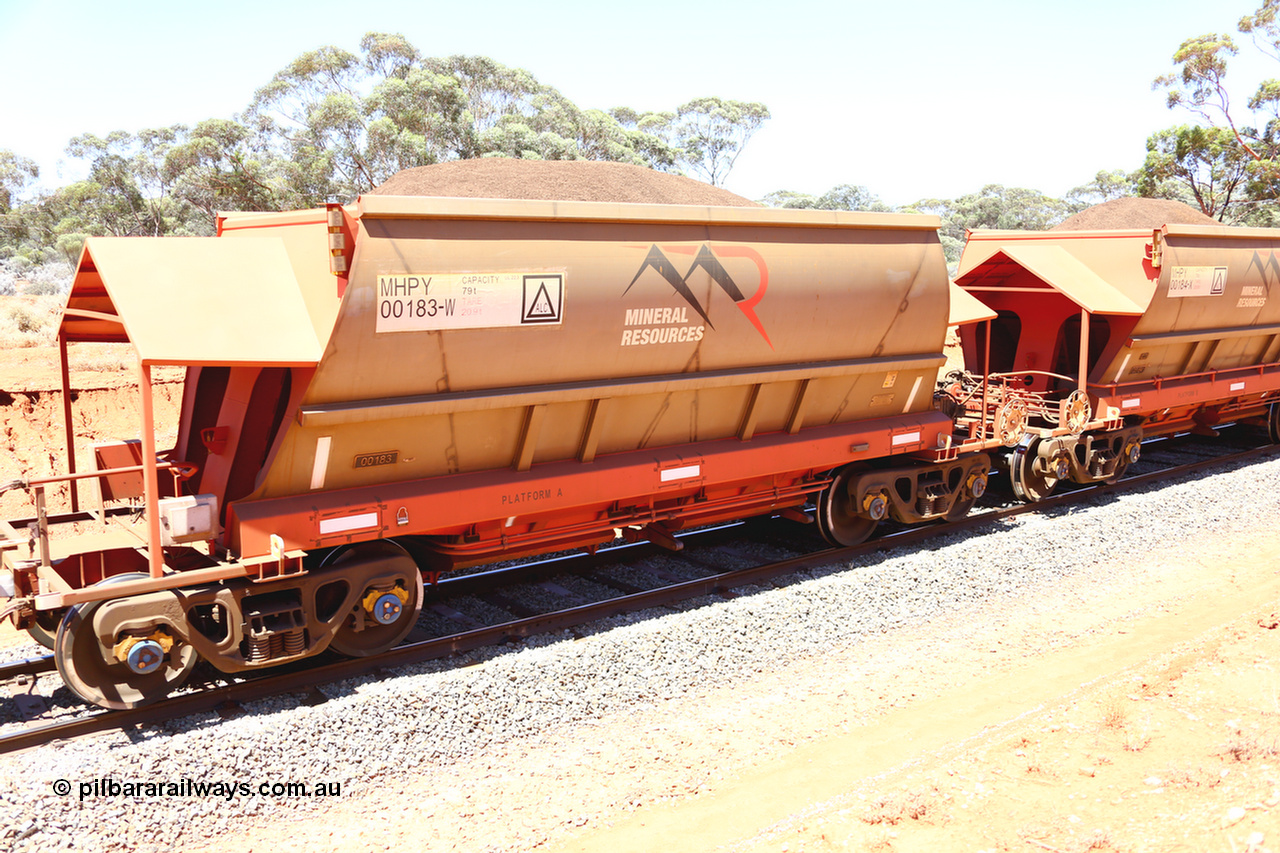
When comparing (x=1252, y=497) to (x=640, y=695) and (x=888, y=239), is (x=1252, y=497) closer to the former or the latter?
(x=888, y=239)

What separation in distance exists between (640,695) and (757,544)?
13.3 ft

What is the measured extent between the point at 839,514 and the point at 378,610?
18.2 feet

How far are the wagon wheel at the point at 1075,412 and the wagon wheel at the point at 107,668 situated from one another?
1068 cm

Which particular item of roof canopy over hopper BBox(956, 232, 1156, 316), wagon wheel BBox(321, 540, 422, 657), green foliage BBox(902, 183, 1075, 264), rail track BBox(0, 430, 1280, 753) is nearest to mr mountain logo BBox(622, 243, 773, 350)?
rail track BBox(0, 430, 1280, 753)

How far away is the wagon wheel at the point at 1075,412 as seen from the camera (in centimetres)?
1233

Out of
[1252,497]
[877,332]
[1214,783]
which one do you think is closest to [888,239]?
[877,332]

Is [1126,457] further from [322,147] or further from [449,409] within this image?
[322,147]

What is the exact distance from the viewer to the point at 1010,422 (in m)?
11.8

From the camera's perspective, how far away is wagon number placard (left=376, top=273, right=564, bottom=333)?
681 cm

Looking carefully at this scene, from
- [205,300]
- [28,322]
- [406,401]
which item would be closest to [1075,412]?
Result: [406,401]

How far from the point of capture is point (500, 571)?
9477 millimetres

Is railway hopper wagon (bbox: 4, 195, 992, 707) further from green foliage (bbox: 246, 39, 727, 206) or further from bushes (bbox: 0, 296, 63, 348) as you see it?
green foliage (bbox: 246, 39, 727, 206)

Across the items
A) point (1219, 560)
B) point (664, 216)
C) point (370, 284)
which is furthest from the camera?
point (1219, 560)

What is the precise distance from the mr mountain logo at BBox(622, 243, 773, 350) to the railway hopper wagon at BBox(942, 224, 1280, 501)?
4.43 metres
